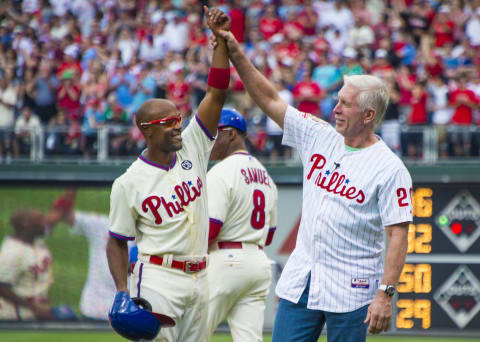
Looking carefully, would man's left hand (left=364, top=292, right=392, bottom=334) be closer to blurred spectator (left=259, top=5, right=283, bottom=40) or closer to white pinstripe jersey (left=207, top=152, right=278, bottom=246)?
white pinstripe jersey (left=207, top=152, right=278, bottom=246)

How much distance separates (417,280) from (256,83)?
475 centimetres

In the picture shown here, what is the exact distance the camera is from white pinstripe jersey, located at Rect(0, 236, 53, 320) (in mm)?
9406

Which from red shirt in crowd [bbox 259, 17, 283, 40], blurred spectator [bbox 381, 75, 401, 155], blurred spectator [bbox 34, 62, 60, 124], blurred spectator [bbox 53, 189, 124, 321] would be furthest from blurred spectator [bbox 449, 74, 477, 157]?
blurred spectator [bbox 34, 62, 60, 124]

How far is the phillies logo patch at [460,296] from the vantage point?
28.3ft

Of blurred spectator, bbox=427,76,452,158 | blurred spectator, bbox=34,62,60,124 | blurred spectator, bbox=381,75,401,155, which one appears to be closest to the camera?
blurred spectator, bbox=381,75,401,155

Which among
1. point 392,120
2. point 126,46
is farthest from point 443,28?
point 126,46

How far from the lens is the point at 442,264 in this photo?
8641 mm

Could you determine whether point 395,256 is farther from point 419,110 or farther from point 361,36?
point 361,36

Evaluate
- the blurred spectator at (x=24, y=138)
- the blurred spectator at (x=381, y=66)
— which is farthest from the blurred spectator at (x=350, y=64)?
the blurred spectator at (x=24, y=138)

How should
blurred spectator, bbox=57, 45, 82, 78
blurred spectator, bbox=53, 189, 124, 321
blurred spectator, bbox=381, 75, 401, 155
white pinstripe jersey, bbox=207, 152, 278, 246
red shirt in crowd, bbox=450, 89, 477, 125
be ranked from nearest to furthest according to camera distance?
white pinstripe jersey, bbox=207, 152, 278, 246
blurred spectator, bbox=53, 189, 124, 321
blurred spectator, bbox=381, 75, 401, 155
red shirt in crowd, bbox=450, 89, 477, 125
blurred spectator, bbox=57, 45, 82, 78

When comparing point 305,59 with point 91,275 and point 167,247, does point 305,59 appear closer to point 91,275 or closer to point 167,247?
point 91,275

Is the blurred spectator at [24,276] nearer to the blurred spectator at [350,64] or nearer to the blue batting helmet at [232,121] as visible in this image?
the blue batting helmet at [232,121]

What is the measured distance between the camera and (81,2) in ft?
51.0

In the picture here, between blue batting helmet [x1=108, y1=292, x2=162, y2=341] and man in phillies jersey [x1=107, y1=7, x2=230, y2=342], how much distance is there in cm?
5
